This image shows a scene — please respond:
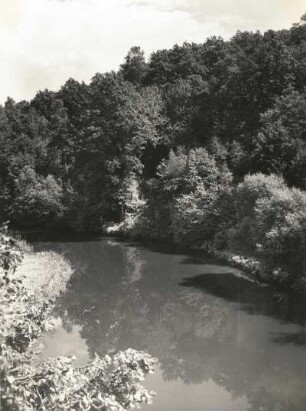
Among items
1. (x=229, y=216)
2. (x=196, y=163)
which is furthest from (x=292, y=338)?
(x=196, y=163)

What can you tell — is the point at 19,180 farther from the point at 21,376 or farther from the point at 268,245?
the point at 21,376

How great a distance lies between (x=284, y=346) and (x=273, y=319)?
380 centimetres

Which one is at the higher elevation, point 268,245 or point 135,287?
point 268,245

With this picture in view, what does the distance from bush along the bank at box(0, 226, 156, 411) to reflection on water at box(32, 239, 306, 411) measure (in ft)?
29.4

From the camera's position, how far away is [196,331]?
1005 inches

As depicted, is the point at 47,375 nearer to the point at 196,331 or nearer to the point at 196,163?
the point at 196,331

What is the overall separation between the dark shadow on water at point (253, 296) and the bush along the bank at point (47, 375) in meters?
18.2

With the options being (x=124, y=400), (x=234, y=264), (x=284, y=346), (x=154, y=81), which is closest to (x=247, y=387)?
(x=284, y=346)

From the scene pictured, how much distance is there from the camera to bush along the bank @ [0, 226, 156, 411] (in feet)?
24.8

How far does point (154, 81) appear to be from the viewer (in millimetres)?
89750

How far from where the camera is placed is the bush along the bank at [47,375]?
756 cm

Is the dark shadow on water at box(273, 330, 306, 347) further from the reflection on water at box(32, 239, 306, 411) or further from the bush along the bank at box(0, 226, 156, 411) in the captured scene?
the bush along the bank at box(0, 226, 156, 411)

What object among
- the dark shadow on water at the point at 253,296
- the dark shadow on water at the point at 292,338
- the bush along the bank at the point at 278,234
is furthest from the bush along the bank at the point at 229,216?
the dark shadow on water at the point at 292,338

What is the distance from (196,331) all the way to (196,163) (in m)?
25.8
